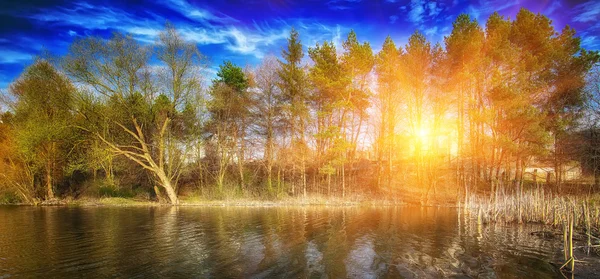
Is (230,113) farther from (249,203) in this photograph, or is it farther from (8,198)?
(8,198)

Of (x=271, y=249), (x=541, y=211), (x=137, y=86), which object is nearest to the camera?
(x=271, y=249)

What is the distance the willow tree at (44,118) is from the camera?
90.7 ft

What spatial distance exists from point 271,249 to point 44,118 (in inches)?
1158

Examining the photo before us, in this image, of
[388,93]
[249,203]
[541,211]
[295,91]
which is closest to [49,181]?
[249,203]

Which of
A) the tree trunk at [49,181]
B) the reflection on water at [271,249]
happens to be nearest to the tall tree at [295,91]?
the reflection on water at [271,249]

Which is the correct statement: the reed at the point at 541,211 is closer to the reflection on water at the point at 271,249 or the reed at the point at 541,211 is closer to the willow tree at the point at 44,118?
the reflection on water at the point at 271,249

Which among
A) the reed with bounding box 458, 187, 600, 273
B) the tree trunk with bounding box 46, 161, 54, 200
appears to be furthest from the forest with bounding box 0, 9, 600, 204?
the reed with bounding box 458, 187, 600, 273

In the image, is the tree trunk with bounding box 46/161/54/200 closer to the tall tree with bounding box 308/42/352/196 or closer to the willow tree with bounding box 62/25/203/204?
the willow tree with bounding box 62/25/203/204

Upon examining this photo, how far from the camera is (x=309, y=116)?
103ft

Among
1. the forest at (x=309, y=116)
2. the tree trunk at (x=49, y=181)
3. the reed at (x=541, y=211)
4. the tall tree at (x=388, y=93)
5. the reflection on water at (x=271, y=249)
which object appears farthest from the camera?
the tall tree at (x=388, y=93)

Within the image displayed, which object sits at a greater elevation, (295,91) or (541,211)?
(295,91)

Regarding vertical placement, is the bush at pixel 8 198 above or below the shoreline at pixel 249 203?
above

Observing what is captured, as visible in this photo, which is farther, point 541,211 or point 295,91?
point 295,91

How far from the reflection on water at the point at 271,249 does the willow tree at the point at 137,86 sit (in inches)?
479
